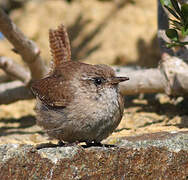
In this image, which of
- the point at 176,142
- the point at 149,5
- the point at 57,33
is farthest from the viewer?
the point at 149,5

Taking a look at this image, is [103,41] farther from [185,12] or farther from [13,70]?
[185,12]

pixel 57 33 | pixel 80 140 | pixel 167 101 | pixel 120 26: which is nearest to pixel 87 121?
pixel 80 140

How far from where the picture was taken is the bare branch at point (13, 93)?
541 centimetres

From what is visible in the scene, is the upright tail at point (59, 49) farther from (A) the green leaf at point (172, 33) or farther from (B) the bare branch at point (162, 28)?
(A) the green leaf at point (172, 33)

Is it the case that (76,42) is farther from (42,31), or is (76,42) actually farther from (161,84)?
(161,84)

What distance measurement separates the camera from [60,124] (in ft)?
10.5

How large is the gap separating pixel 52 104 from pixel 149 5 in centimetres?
413

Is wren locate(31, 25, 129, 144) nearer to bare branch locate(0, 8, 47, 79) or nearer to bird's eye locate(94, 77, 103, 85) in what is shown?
bird's eye locate(94, 77, 103, 85)

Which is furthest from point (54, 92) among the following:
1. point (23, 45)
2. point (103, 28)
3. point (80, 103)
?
point (103, 28)

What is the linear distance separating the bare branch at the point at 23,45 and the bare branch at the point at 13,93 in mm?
292

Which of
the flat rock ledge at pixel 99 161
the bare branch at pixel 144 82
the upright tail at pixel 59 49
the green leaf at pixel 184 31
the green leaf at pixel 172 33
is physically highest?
the green leaf at pixel 184 31

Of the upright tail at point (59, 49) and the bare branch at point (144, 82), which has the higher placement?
the upright tail at point (59, 49)

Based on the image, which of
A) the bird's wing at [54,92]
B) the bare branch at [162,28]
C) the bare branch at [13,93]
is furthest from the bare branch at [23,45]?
the bare branch at [162,28]

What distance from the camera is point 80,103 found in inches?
125
